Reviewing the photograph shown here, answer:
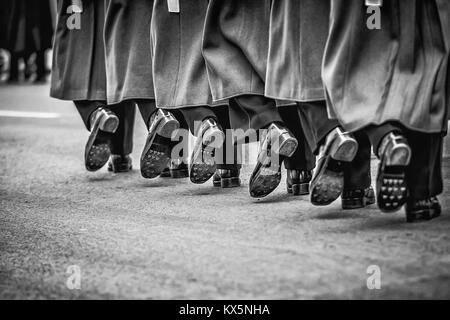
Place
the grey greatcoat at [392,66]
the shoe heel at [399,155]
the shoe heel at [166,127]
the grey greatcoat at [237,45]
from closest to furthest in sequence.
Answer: the shoe heel at [399,155] < the grey greatcoat at [392,66] < the grey greatcoat at [237,45] < the shoe heel at [166,127]

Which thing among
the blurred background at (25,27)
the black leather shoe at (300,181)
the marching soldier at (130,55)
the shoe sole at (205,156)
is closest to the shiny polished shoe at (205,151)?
the shoe sole at (205,156)

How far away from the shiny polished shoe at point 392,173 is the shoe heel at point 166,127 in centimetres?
128

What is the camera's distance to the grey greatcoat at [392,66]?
11.3 ft

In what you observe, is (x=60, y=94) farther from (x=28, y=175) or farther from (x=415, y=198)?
(x=415, y=198)

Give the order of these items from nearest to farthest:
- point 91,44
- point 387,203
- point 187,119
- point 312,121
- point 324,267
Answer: point 324,267, point 387,203, point 312,121, point 187,119, point 91,44

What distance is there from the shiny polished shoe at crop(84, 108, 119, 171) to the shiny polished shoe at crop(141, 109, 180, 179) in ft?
1.19

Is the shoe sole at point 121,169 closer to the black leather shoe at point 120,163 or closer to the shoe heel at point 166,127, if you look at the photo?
the black leather shoe at point 120,163

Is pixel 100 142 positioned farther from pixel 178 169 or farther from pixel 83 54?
pixel 83 54

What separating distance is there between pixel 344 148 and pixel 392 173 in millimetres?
243

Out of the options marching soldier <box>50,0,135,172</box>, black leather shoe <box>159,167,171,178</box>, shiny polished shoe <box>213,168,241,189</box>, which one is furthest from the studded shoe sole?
marching soldier <box>50,0,135,172</box>

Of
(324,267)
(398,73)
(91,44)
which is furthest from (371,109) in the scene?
(91,44)

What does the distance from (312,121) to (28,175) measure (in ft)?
6.81

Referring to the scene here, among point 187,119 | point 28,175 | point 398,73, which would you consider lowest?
point 28,175

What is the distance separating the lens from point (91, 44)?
5.05 m
